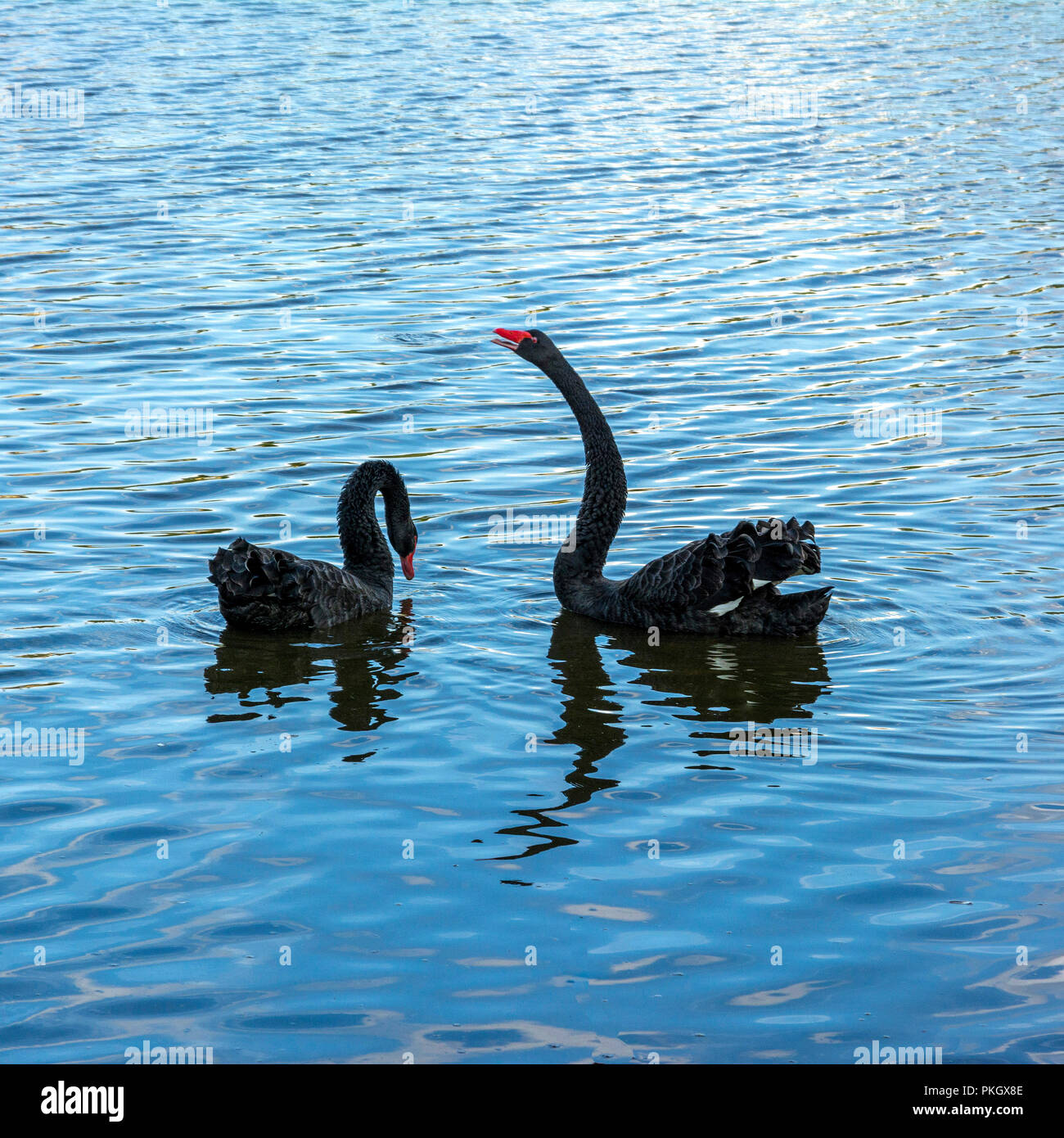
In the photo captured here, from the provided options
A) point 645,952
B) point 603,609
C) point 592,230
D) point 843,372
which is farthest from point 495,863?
point 592,230

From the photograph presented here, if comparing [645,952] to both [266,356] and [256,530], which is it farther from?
[266,356]

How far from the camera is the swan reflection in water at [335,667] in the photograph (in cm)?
760

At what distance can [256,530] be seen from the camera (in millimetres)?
10031

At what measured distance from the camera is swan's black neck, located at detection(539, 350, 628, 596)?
9.09 meters

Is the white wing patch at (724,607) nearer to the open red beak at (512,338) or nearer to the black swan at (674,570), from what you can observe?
the black swan at (674,570)

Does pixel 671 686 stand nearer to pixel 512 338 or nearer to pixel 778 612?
pixel 778 612

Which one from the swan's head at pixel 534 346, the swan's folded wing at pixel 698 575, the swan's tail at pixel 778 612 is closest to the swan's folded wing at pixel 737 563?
the swan's folded wing at pixel 698 575

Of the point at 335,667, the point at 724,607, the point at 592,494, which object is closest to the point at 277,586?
the point at 335,667

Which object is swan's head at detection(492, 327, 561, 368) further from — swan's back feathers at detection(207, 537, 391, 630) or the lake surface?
swan's back feathers at detection(207, 537, 391, 630)

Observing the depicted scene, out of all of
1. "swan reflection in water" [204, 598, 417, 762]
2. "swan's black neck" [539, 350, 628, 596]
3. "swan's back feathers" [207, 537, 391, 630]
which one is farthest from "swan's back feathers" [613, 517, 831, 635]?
"swan's back feathers" [207, 537, 391, 630]

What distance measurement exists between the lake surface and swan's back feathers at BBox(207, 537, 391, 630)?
18 cm

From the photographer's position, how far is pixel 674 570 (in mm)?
8359

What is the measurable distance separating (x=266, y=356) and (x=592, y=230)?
588cm
